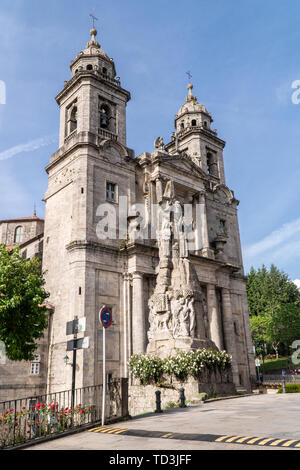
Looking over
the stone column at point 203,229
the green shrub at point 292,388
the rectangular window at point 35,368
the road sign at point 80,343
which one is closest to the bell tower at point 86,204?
the rectangular window at point 35,368

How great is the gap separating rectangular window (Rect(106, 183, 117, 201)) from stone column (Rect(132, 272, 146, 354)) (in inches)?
274

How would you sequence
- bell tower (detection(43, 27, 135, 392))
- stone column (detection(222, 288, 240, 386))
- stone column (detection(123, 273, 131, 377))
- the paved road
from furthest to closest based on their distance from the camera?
1. stone column (detection(222, 288, 240, 386))
2. stone column (detection(123, 273, 131, 377))
3. bell tower (detection(43, 27, 135, 392))
4. the paved road

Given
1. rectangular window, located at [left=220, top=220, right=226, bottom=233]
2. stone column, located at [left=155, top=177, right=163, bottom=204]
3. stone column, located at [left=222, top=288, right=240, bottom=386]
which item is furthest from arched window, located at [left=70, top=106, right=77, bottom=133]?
stone column, located at [left=222, top=288, right=240, bottom=386]

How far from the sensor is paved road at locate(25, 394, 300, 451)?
8.05 m

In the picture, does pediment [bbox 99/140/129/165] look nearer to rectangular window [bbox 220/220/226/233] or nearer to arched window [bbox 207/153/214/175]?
rectangular window [bbox 220/220/226/233]

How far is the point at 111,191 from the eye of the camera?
3366 cm

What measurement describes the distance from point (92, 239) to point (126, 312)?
611 cm

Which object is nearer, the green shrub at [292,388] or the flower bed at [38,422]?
the flower bed at [38,422]

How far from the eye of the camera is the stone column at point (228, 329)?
3529 cm

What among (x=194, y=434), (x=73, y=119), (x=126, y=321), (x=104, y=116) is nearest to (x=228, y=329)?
(x=126, y=321)

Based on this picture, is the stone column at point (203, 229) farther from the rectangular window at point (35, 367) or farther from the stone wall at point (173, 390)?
the rectangular window at point (35, 367)

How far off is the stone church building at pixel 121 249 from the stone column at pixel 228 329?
94mm

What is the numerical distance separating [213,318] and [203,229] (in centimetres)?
881
